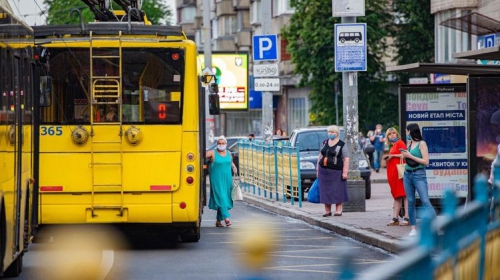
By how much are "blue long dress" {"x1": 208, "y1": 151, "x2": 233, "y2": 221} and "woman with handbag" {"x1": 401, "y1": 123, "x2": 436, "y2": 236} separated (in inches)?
170

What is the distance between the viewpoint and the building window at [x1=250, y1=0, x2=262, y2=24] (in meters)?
79.3

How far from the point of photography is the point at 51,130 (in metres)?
16.7

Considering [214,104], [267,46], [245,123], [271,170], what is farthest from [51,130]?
[245,123]

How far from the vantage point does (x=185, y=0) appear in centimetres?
11050

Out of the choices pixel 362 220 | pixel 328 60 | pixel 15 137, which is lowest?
pixel 362 220

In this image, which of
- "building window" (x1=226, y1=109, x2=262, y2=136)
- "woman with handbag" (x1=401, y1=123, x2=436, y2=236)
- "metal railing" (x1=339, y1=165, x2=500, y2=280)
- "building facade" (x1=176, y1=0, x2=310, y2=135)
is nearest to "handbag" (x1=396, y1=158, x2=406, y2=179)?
"woman with handbag" (x1=401, y1=123, x2=436, y2=236)

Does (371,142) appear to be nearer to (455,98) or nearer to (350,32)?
(350,32)

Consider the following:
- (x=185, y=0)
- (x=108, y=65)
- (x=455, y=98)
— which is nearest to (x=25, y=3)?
(x=108, y=65)

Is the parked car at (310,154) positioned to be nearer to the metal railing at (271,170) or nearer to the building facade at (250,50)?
the metal railing at (271,170)

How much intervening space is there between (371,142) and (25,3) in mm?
35629

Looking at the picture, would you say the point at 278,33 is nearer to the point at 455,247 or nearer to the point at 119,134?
the point at 119,134

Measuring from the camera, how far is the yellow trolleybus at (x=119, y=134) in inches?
651

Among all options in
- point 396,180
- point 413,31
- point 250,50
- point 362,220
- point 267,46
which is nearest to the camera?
point 396,180

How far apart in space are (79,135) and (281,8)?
54776mm
